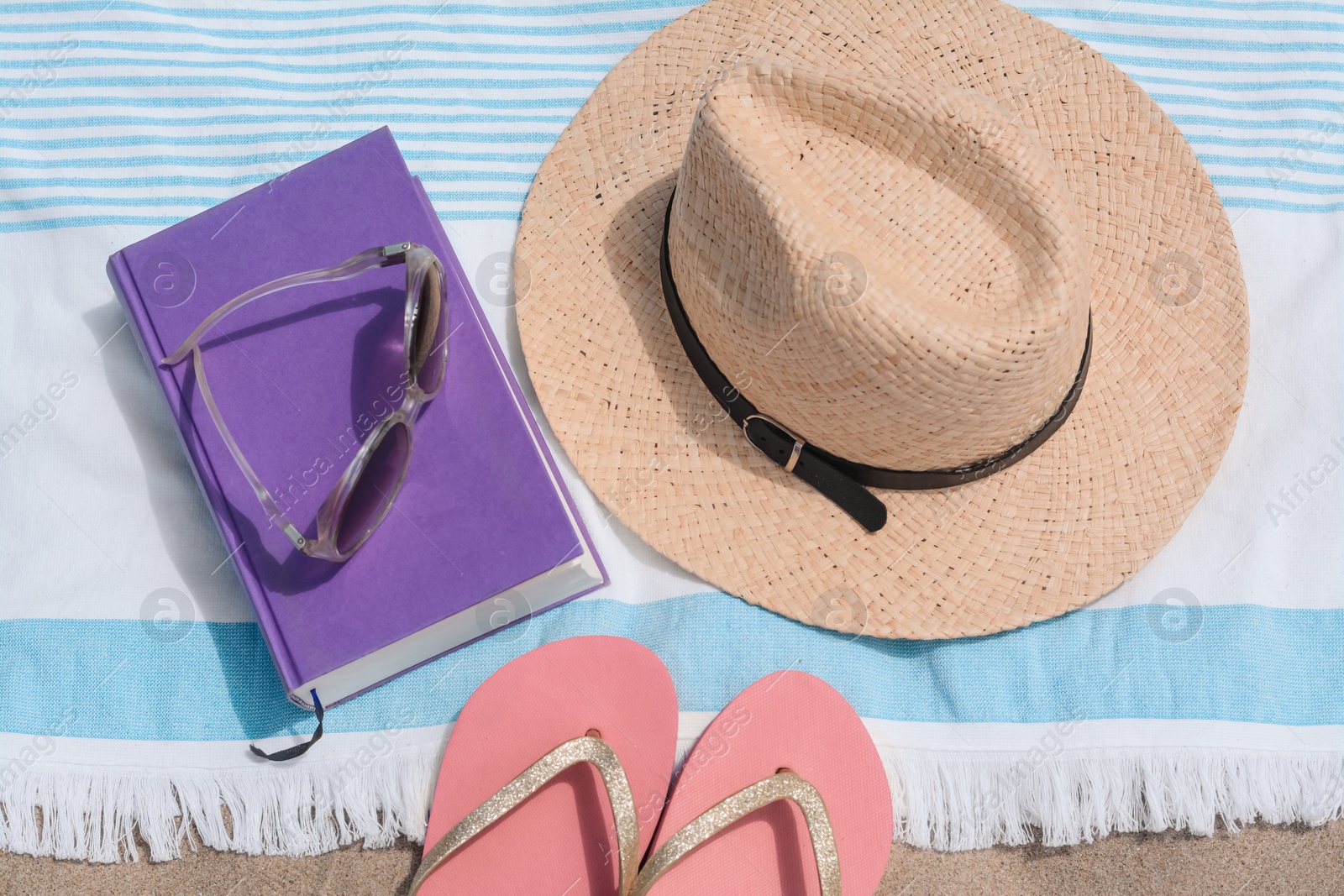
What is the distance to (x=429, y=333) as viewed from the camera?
1.01 m

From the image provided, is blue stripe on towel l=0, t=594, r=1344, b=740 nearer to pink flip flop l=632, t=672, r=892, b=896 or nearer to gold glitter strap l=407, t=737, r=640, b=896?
pink flip flop l=632, t=672, r=892, b=896

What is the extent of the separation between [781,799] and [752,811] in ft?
0.17

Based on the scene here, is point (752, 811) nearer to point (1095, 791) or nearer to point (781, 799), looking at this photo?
point (781, 799)

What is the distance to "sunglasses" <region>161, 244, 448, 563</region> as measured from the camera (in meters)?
0.97

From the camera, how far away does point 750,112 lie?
0.93 metres

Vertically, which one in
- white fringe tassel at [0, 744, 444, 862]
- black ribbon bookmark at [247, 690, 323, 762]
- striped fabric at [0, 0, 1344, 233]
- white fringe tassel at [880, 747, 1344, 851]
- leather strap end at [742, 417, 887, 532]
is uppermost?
striped fabric at [0, 0, 1344, 233]

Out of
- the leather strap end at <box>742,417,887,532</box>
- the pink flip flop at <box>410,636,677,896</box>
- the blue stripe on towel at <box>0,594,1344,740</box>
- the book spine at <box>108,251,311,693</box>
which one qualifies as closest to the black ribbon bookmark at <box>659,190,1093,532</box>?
the leather strap end at <box>742,417,887,532</box>

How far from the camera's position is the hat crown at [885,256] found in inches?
34.2

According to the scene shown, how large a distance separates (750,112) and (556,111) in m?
0.50

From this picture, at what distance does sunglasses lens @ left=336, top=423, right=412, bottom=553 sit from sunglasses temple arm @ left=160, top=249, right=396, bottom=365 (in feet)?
0.59

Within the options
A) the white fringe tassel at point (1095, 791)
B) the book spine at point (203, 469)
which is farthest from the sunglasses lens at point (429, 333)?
the white fringe tassel at point (1095, 791)

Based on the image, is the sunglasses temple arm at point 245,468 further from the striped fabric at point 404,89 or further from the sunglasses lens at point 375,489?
the striped fabric at point 404,89

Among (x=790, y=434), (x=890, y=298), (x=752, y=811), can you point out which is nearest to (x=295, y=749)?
(x=752, y=811)

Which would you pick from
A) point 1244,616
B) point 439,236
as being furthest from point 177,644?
point 1244,616
